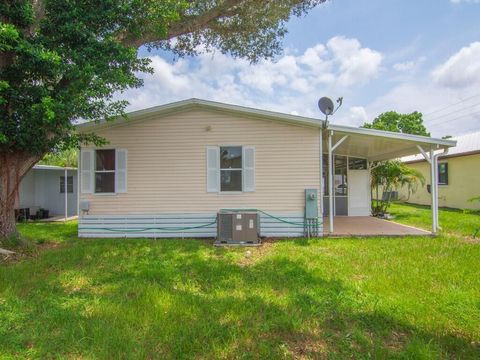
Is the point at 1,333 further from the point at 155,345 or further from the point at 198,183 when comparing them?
the point at 198,183

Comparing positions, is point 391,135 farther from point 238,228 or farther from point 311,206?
point 238,228

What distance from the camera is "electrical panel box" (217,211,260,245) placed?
7031 millimetres

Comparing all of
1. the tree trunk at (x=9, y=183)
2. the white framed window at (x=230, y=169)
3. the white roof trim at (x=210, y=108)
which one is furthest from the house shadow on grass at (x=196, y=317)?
the white roof trim at (x=210, y=108)

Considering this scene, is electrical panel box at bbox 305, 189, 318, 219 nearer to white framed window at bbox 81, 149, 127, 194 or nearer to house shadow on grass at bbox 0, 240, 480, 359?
house shadow on grass at bbox 0, 240, 480, 359

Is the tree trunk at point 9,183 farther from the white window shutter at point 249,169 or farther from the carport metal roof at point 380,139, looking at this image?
the carport metal roof at point 380,139

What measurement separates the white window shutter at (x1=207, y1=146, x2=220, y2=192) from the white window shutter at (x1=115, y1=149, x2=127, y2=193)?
2.26 meters

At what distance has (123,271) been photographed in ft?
15.9

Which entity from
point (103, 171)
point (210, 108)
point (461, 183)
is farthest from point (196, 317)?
point (461, 183)

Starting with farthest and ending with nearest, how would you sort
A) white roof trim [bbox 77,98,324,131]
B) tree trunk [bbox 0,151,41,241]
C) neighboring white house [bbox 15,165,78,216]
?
neighboring white house [bbox 15,165,78,216], white roof trim [bbox 77,98,324,131], tree trunk [bbox 0,151,41,241]

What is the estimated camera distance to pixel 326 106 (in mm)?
7035

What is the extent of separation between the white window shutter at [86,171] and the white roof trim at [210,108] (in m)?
0.70

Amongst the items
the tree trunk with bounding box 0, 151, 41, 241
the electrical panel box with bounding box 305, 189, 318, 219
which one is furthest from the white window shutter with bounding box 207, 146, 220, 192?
the tree trunk with bounding box 0, 151, 41, 241

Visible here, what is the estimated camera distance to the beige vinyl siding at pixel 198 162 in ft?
25.5

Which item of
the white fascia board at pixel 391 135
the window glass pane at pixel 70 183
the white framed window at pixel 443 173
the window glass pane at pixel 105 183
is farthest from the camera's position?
the white framed window at pixel 443 173
